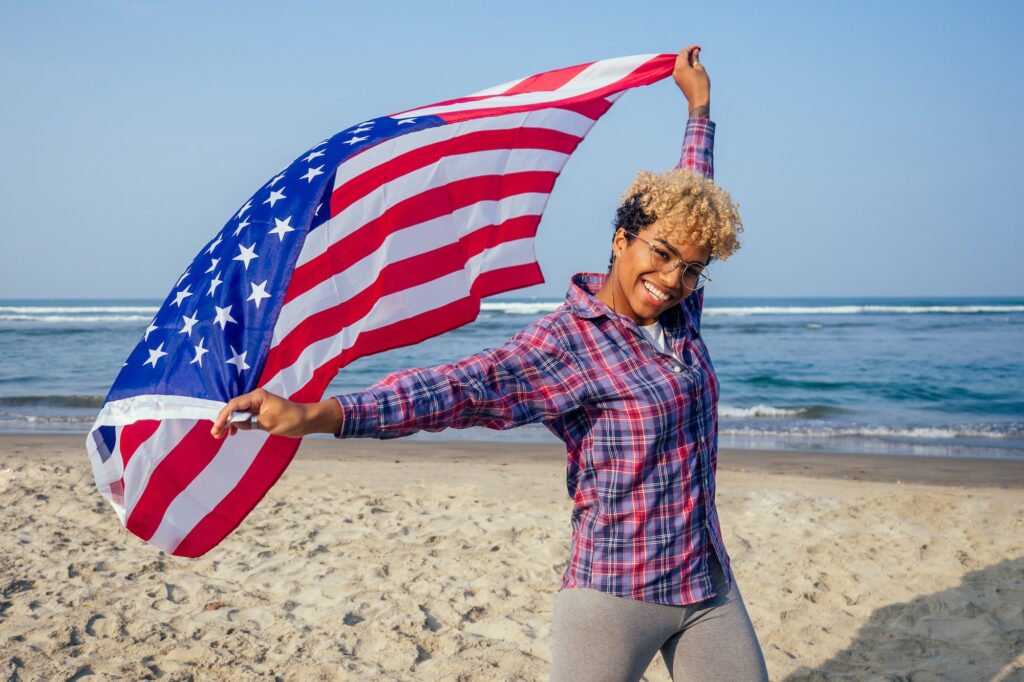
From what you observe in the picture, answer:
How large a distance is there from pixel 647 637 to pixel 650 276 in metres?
0.91

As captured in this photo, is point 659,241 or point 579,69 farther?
point 579,69

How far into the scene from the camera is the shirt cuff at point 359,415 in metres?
1.81

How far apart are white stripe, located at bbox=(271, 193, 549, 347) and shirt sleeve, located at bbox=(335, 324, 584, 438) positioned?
1.01 m

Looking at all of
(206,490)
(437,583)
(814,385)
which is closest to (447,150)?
(206,490)

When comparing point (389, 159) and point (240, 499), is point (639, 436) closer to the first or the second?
point (240, 499)

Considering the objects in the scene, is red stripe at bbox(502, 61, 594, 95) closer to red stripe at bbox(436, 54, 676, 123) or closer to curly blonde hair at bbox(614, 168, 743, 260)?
red stripe at bbox(436, 54, 676, 123)

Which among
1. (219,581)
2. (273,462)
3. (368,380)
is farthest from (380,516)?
(368,380)

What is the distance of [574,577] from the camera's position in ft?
7.25

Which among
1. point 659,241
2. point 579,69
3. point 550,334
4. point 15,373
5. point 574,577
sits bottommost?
point 15,373

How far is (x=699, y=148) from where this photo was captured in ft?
9.55

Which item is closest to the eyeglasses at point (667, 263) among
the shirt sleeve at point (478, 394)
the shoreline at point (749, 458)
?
the shirt sleeve at point (478, 394)

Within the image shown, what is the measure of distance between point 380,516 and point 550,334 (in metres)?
4.93

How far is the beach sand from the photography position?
4.25 metres

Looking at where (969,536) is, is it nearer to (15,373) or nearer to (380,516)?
(380,516)
